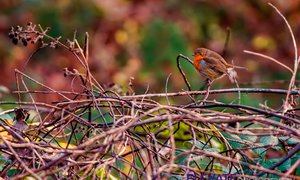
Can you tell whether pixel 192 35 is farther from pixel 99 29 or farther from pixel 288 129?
pixel 288 129

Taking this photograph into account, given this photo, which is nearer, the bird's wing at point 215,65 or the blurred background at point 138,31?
the bird's wing at point 215,65

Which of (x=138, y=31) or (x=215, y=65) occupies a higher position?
(x=215, y=65)

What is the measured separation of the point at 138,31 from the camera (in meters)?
8.36

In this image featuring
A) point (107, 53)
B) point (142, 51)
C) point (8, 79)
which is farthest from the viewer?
point (107, 53)

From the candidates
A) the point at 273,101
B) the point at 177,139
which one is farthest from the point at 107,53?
the point at 177,139

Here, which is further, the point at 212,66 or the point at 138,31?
the point at 138,31

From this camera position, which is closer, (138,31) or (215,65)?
(215,65)

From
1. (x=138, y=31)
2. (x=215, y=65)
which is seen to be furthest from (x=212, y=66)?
(x=138, y=31)

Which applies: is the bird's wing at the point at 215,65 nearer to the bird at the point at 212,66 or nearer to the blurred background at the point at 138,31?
the bird at the point at 212,66

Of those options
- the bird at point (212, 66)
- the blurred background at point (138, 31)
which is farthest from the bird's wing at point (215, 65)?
the blurred background at point (138, 31)

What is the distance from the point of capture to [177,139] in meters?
2.06

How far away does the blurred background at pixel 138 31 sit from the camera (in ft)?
23.8

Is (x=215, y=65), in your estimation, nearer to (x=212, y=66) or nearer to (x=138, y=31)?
(x=212, y=66)

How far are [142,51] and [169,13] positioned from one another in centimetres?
135
